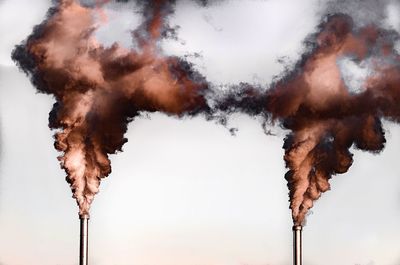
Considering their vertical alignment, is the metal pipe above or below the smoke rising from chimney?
below

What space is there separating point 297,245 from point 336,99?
869cm

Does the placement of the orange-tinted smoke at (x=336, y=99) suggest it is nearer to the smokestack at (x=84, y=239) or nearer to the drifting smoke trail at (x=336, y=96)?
the drifting smoke trail at (x=336, y=96)

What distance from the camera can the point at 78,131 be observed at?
51.0 m

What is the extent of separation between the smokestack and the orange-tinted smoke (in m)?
11.2

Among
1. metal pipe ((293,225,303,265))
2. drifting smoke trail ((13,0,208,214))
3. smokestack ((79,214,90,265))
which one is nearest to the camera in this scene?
drifting smoke trail ((13,0,208,214))

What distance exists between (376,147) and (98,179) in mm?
14331

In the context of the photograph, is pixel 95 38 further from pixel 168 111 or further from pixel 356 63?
pixel 356 63

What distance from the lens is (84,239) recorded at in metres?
54.2

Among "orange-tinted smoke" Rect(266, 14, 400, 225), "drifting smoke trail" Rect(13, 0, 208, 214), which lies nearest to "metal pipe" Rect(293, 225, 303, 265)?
"orange-tinted smoke" Rect(266, 14, 400, 225)

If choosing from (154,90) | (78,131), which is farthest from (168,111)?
(78,131)

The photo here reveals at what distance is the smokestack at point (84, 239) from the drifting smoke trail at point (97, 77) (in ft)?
15.5

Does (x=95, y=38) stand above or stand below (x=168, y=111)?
above

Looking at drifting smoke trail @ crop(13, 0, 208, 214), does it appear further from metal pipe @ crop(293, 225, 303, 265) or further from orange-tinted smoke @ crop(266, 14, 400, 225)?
metal pipe @ crop(293, 225, 303, 265)

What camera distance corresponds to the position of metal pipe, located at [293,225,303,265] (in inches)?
2114
